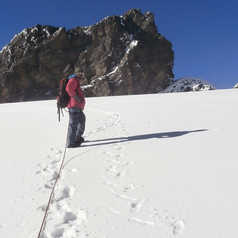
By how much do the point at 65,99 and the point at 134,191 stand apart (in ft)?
10.1

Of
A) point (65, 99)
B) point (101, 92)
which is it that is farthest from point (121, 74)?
point (65, 99)

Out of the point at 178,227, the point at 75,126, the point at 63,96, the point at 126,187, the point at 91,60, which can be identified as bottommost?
the point at 178,227

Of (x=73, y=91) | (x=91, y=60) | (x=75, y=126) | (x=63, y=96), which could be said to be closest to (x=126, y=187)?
(x=75, y=126)

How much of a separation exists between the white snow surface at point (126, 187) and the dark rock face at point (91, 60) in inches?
3010

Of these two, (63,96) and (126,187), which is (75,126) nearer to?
(63,96)

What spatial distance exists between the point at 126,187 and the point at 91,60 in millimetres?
89574

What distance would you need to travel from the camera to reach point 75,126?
5.23 meters

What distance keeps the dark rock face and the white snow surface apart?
76.5m

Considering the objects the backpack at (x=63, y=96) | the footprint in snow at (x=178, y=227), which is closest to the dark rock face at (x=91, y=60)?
the backpack at (x=63, y=96)

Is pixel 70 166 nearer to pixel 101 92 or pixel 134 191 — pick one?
pixel 134 191

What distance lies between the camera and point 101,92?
81375mm

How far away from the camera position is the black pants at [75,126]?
5.11 m

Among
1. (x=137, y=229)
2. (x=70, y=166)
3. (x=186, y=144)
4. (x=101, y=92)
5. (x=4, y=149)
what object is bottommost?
(x=137, y=229)

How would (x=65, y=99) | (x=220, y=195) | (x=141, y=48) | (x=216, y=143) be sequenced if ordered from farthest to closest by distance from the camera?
(x=141, y=48) → (x=65, y=99) → (x=216, y=143) → (x=220, y=195)
